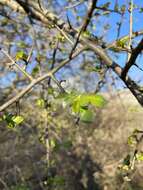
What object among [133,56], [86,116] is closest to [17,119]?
[133,56]

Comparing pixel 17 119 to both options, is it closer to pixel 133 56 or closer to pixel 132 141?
pixel 133 56

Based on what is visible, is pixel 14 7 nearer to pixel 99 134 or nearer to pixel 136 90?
pixel 136 90

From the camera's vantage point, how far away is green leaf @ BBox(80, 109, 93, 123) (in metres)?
1.37

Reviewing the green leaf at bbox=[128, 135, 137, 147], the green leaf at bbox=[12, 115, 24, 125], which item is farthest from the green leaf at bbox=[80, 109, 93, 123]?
the green leaf at bbox=[128, 135, 137, 147]

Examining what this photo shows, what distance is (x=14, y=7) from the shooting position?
12.0ft

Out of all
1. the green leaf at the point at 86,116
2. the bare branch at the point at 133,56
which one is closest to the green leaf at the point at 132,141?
the bare branch at the point at 133,56

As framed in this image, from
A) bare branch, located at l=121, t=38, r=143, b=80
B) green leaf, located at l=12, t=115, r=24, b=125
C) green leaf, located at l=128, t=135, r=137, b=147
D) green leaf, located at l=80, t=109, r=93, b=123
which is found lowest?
green leaf, located at l=80, t=109, r=93, b=123

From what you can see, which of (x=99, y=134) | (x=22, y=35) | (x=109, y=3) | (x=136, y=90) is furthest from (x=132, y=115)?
(x=136, y=90)

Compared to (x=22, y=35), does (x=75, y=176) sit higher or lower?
lower

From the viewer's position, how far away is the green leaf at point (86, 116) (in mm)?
1366

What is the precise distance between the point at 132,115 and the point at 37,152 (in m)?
2.16

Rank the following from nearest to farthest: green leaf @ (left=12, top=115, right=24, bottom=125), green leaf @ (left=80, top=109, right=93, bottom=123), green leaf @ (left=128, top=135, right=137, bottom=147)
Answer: green leaf @ (left=80, top=109, right=93, bottom=123), green leaf @ (left=12, top=115, right=24, bottom=125), green leaf @ (left=128, top=135, right=137, bottom=147)

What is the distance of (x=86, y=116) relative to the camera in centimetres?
138

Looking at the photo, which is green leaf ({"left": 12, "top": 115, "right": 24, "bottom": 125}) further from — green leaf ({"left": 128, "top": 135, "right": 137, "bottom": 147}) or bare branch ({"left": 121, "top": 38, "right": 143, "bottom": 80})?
green leaf ({"left": 128, "top": 135, "right": 137, "bottom": 147})
